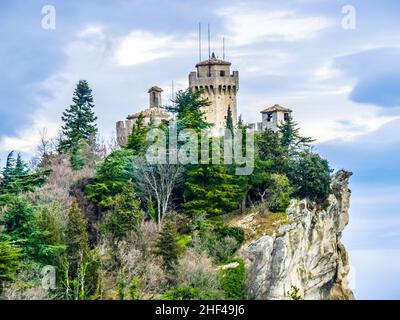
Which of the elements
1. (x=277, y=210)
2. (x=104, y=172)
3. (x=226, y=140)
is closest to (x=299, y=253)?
(x=277, y=210)

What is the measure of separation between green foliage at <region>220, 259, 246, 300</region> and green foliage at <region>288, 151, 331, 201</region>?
9.87m

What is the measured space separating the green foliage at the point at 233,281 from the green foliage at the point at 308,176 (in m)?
9.87

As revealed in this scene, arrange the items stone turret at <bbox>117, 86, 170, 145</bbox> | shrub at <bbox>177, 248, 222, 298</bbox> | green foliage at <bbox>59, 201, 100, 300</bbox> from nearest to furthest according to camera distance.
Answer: green foliage at <bbox>59, 201, 100, 300</bbox>
shrub at <bbox>177, 248, 222, 298</bbox>
stone turret at <bbox>117, 86, 170, 145</bbox>

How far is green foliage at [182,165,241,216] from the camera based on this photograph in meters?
50.6

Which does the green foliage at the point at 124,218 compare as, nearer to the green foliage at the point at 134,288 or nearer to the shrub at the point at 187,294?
the green foliage at the point at 134,288

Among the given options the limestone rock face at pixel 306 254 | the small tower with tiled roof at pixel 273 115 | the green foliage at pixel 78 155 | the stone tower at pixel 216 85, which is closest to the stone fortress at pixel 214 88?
the stone tower at pixel 216 85

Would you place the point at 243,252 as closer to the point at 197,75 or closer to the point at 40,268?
the point at 40,268

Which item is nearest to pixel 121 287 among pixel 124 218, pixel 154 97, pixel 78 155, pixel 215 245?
pixel 124 218

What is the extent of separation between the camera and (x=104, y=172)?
172 feet

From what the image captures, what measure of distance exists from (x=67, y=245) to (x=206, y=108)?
3107cm

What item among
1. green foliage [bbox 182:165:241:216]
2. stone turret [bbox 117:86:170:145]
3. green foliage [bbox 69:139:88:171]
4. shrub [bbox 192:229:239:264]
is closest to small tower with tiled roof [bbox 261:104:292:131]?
stone turret [bbox 117:86:170:145]

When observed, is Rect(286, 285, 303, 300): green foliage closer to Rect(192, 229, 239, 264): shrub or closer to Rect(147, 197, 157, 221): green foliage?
Rect(192, 229, 239, 264): shrub

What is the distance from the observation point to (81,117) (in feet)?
220

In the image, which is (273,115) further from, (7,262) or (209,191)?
(7,262)
